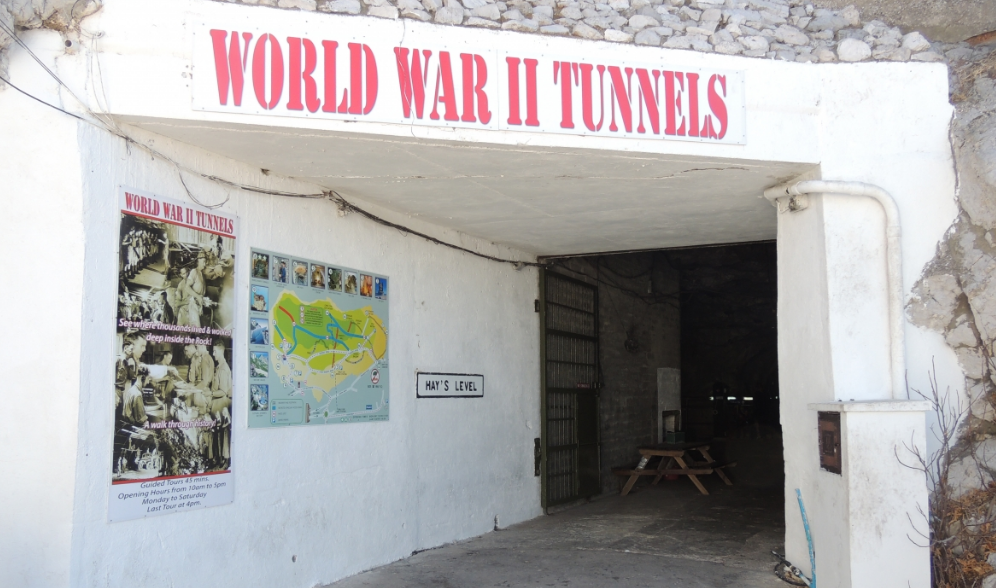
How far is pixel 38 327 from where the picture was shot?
3.82 meters

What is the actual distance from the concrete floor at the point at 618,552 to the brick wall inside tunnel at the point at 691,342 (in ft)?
6.23

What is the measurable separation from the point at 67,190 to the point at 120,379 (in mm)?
956

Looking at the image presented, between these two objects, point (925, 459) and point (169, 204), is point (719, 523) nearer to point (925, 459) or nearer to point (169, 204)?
point (925, 459)

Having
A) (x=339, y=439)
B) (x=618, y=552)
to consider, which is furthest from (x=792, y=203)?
(x=339, y=439)

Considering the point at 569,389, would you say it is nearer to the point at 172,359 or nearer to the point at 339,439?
the point at 339,439

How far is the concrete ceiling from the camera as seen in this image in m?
4.65

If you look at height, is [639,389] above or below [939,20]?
below

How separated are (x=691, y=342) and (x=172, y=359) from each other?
42.7 ft

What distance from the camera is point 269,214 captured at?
5.15m

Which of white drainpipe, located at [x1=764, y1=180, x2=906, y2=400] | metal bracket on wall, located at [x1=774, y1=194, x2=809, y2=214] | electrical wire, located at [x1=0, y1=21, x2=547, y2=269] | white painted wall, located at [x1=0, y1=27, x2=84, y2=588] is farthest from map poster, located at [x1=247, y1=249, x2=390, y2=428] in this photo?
white drainpipe, located at [x1=764, y1=180, x2=906, y2=400]

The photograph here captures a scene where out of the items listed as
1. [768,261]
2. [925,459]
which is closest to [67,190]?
[925,459]

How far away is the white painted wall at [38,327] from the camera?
370cm

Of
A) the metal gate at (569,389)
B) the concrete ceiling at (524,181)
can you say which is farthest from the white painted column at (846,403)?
the metal gate at (569,389)

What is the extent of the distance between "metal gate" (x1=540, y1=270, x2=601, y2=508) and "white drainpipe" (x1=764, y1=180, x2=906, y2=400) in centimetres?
404
